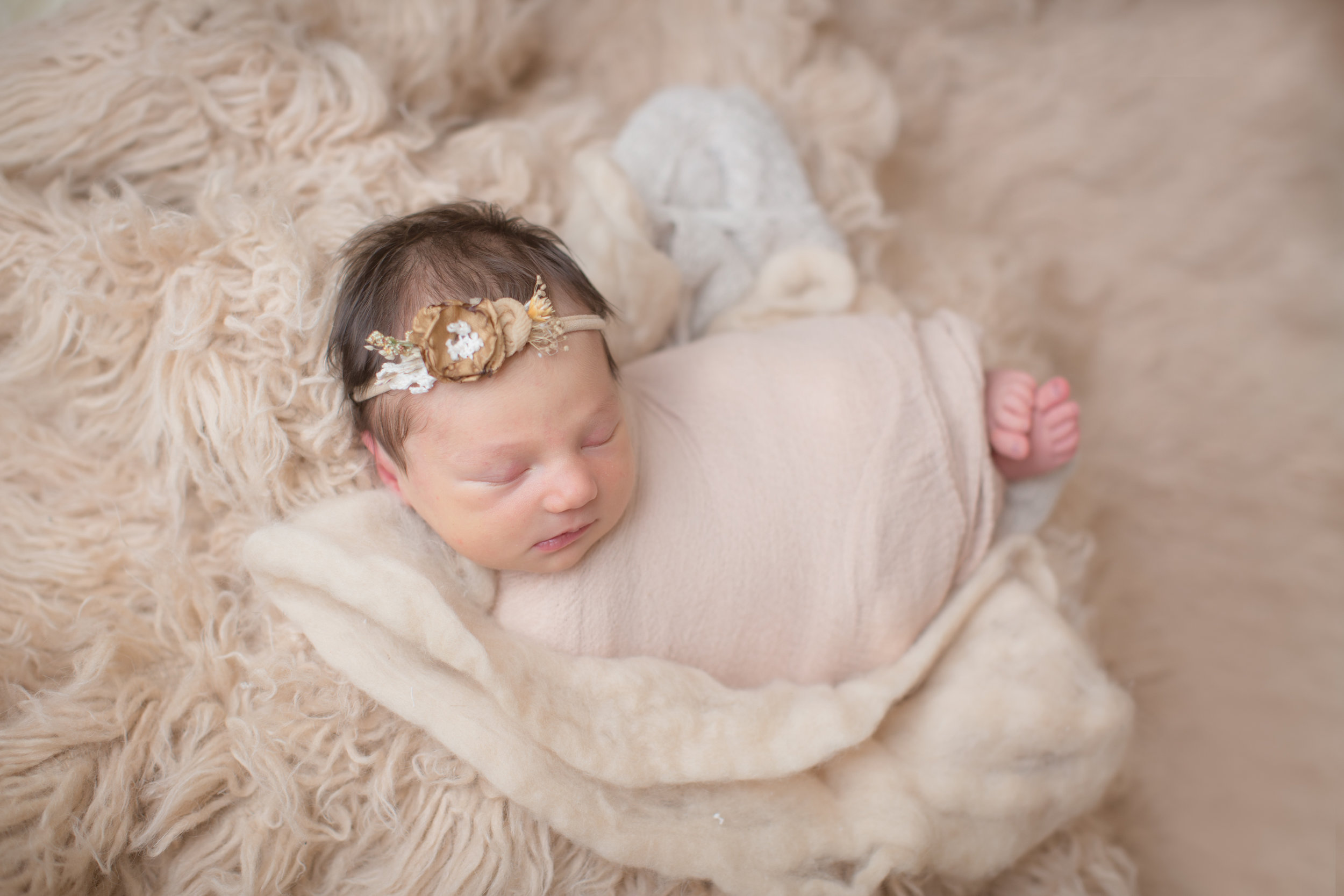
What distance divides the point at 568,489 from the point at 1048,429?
0.59 m

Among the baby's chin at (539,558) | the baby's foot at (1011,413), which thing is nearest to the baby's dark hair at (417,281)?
the baby's chin at (539,558)

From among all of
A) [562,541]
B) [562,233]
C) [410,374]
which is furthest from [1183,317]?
[410,374]

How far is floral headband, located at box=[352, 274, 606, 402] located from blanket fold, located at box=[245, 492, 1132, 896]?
0.17 meters

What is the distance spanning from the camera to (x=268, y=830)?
0.75 metres

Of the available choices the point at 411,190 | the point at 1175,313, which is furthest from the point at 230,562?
the point at 1175,313

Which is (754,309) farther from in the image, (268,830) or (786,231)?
(268,830)

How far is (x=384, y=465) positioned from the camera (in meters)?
0.85

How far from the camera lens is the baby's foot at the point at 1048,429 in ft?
3.28

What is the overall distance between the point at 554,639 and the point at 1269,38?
4.58 ft

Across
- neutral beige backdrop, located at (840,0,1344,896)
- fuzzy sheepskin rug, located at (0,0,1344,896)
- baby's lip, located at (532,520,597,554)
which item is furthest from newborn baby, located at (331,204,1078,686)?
neutral beige backdrop, located at (840,0,1344,896)

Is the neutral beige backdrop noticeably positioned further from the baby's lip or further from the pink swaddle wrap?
the baby's lip

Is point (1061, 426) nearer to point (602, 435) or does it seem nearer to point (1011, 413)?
point (1011, 413)

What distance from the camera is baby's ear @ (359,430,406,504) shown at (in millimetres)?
828

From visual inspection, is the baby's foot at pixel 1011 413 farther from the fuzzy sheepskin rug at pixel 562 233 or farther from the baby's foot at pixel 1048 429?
the fuzzy sheepskin rug at pixel 562 233
